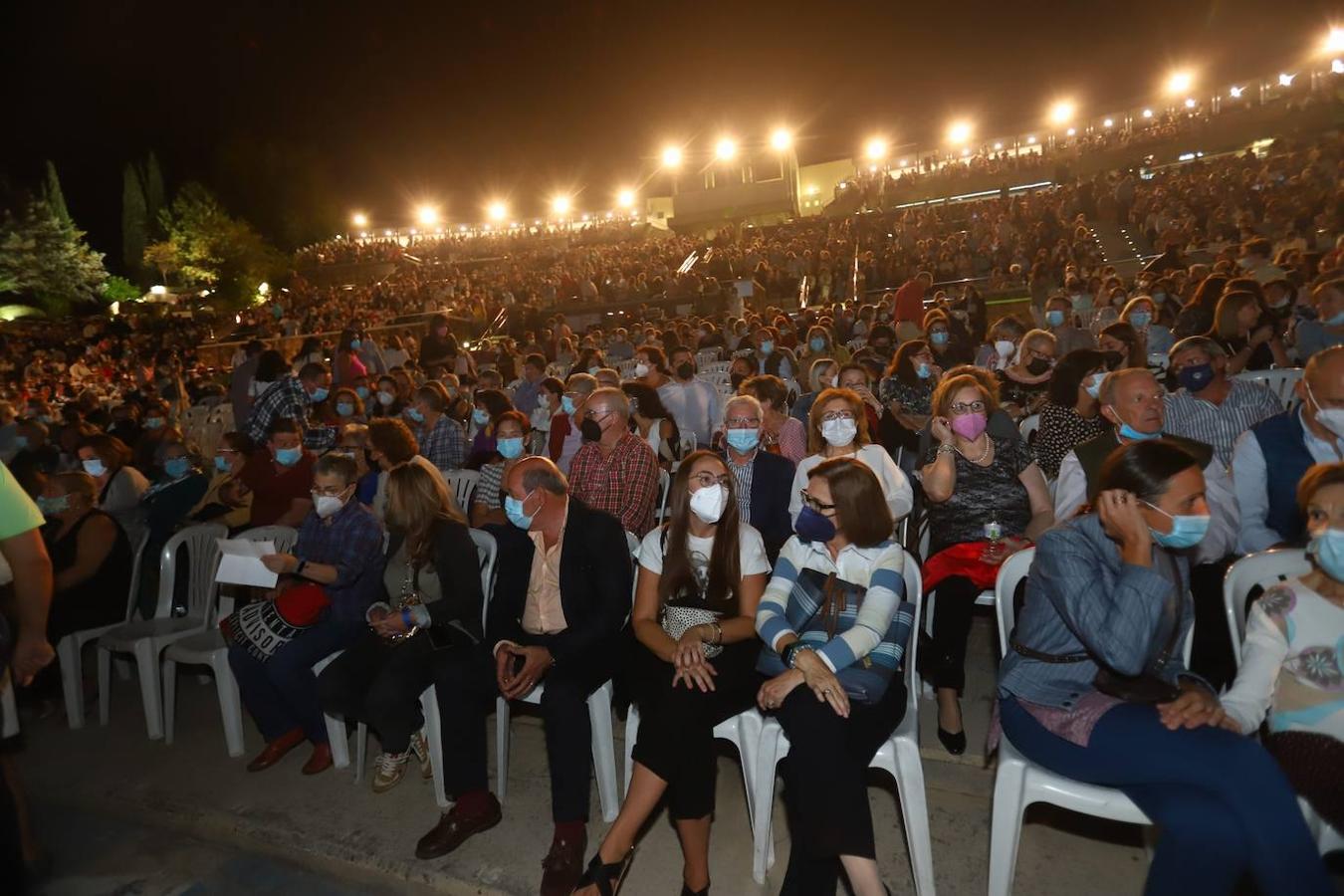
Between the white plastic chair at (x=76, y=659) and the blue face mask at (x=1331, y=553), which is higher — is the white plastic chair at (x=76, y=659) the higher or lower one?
the lower one

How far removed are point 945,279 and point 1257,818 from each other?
16.9m

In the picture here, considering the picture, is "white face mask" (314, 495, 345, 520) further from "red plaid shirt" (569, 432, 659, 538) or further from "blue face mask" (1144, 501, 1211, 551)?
"blue face mask" (1144, 501, 1211, 551)

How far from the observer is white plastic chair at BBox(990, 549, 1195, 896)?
244 centimetres

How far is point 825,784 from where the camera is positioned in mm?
2598

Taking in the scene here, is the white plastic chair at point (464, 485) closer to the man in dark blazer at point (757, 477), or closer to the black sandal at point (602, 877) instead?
the man in dark blazer at point (757, 477)

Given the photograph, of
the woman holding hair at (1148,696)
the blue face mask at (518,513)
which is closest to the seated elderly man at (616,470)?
the blue face mask at (518,513)

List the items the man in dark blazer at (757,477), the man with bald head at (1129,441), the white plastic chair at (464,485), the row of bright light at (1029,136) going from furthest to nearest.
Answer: the row of bright light at (1029,136)
the white plastic chair at (464,485)
the man in dark blazer at (757,477)
the man with bald head at (1129,441)

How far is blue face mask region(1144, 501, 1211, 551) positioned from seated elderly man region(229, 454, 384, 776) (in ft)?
11.4

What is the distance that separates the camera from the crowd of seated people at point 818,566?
2.42m

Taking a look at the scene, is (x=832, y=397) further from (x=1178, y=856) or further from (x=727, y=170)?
(x=727, y=170)

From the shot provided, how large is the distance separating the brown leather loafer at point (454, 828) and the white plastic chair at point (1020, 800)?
6.68 ft

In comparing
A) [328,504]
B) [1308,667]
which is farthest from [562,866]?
[1308,667]

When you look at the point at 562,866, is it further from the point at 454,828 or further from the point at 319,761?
the point at 319,761

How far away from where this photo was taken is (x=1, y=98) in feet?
160
